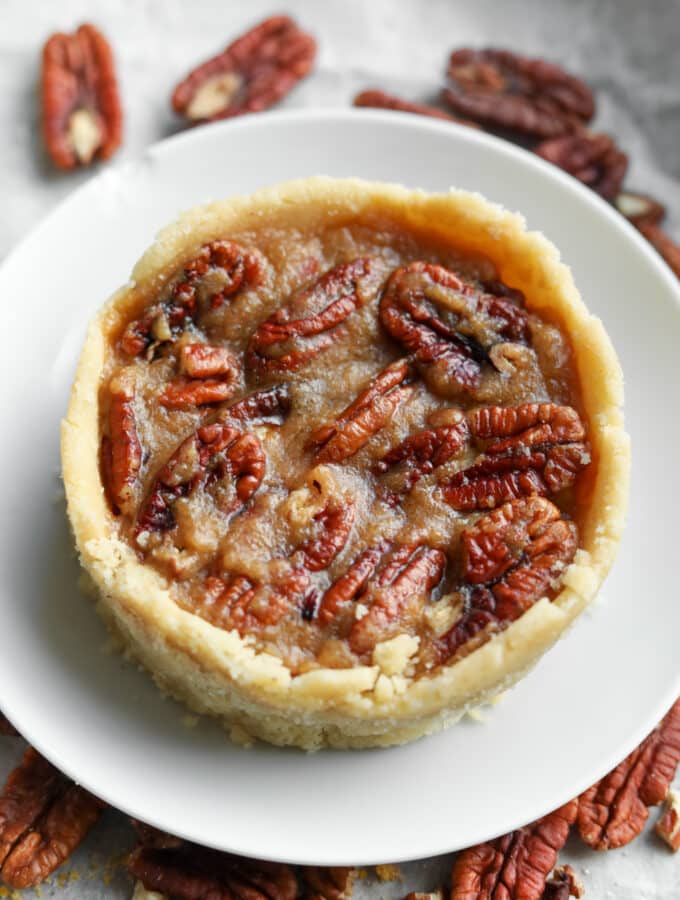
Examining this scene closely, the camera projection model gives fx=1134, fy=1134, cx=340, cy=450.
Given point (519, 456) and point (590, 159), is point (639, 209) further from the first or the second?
point (519, 456)

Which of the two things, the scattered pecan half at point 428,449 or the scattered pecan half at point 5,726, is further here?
the scattered pecan half at point 5,726

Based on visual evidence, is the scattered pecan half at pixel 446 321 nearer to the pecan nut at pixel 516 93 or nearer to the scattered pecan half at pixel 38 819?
the pecan nut at pixel 516 93

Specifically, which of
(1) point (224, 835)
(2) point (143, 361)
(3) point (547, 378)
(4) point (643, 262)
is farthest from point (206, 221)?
(1) point (224, 835)

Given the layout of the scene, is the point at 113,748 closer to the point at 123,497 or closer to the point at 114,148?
the point at 123,497

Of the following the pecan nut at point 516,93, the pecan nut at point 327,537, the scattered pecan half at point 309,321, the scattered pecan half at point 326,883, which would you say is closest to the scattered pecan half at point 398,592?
the pecan nut at point 327,537

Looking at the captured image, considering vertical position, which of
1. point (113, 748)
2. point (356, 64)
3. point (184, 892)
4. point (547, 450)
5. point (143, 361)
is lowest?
point (184, 892)

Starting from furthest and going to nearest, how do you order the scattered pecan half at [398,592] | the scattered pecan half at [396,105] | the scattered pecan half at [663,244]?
the scattered pecan half at [396,105], the scattered pecan half at [663,244], the scattered pecan half at [398,592]
